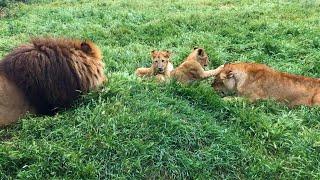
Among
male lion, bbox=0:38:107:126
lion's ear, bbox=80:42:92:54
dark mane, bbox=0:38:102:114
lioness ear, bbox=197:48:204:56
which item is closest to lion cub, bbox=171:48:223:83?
lioness ear, bbox=197:48:204:56

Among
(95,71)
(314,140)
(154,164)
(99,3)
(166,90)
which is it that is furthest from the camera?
(99,3)

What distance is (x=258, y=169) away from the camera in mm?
6160

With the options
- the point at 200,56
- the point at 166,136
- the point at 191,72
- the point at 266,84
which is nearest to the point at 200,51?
the point at 200,56

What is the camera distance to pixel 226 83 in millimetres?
8109

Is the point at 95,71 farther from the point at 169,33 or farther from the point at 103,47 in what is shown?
the point at 169,33

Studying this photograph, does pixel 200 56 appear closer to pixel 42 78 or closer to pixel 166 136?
pixel 166 136

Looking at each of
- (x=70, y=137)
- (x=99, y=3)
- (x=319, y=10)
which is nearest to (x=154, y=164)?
(x=70, y=137)

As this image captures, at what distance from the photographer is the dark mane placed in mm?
6598

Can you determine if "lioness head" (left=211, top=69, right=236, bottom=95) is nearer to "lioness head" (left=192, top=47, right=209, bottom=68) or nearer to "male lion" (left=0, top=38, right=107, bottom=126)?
"lioness head" (left=192, top=47, right=209, bottom=68)

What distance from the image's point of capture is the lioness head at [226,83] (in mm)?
8109

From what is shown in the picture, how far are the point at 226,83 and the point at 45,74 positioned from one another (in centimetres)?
289

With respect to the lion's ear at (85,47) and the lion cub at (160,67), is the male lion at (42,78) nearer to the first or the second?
the lion's ear at (85,47)

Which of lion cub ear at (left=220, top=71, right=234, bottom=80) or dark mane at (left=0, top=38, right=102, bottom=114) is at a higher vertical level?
dark mane at (left=0, top=38, right=102, bottom=114)

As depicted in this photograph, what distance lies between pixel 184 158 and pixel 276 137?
1.37m
